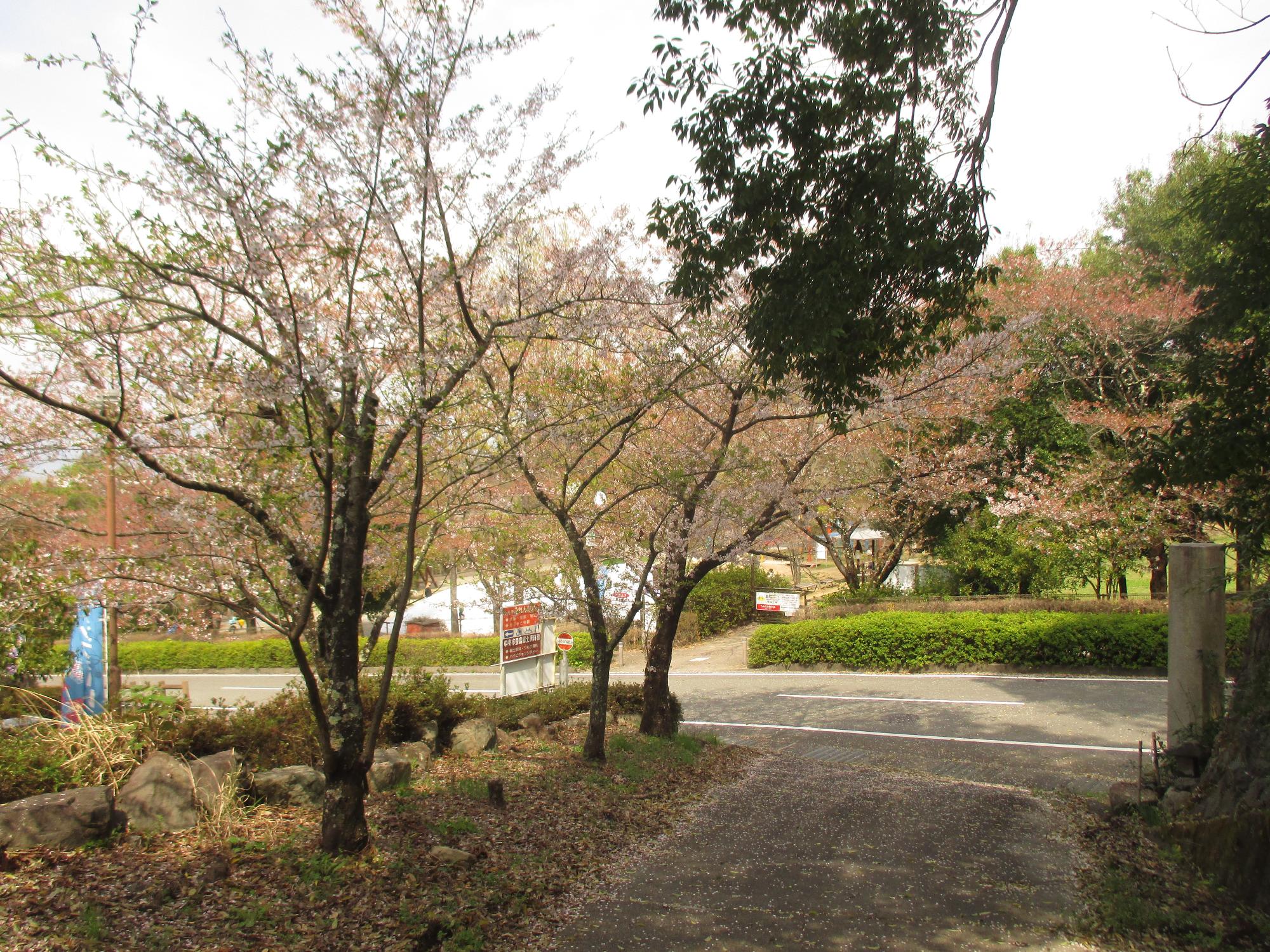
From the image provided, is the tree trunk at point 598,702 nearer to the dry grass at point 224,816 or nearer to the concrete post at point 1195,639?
the dry grass at point 224,816

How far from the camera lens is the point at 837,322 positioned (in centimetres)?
548

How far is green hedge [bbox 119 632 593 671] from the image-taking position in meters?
24.4

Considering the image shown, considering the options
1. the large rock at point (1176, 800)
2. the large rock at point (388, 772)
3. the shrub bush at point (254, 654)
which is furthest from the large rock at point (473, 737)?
the shrub bush at point (254, 654)

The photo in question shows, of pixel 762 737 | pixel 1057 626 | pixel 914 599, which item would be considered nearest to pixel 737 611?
pixel 914 599

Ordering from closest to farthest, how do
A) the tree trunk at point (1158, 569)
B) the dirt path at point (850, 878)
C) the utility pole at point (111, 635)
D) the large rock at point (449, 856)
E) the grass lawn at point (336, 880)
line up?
the grass lawn at point (336, 880) → the dirt path at point (850, 878) → the large rock at point (449, 856) → the utility pole at point (111, 635) → the tree trunk at point (1158, 569)

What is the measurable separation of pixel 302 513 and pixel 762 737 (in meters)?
9.97

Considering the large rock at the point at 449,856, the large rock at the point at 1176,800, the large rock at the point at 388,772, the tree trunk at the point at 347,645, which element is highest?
the tree trunk at the point at 347,645

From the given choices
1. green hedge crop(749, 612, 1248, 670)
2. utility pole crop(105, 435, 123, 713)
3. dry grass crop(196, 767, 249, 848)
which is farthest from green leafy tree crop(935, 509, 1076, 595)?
dry grass crop(196, 767, 249, 848)

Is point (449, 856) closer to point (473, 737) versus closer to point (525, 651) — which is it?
point (473, 737)

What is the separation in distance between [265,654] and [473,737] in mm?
20495

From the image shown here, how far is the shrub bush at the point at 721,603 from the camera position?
27078 millimetres

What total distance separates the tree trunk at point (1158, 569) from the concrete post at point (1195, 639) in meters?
12.2

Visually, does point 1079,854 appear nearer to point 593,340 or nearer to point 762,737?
point 593,340

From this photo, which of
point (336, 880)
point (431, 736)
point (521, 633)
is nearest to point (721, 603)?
point (521, 633)
